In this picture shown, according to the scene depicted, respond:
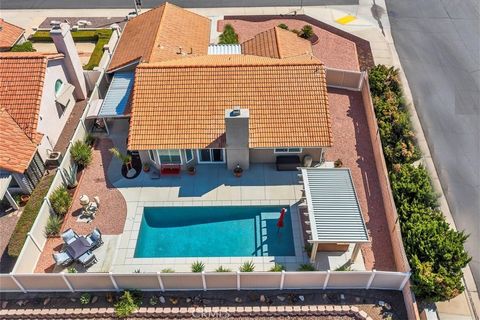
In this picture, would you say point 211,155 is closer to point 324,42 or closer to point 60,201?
point 60,201

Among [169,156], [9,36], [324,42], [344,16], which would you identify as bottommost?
[169,156]

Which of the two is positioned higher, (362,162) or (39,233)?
(39,233)

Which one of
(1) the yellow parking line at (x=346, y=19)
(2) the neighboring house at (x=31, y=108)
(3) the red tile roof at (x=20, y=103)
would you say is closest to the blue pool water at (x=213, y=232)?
(2) the neighboring house at (x=31, y=108)

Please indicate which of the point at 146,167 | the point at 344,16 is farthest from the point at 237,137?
the point at 344,16

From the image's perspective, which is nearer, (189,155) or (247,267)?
(247,267)

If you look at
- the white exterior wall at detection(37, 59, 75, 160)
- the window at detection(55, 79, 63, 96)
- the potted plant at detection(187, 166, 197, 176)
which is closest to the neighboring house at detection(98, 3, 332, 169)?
the potted plant at detection(187, 166, 197, 176)
